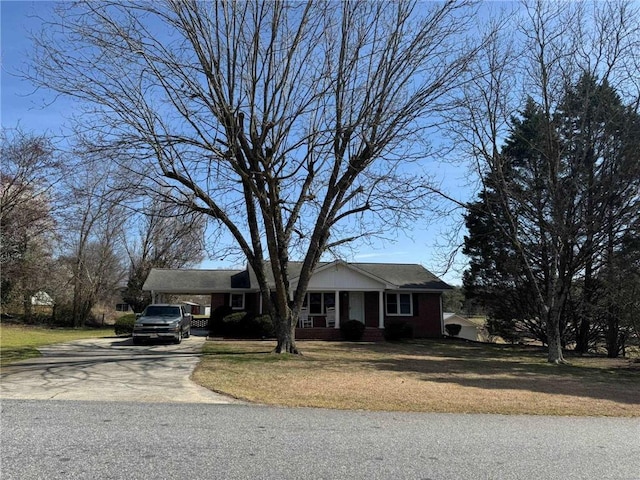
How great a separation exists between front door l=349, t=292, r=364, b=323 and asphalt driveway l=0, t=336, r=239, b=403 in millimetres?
13368

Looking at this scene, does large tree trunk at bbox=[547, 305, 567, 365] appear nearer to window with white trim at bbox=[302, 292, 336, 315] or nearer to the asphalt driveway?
window with white trim at bbox=[302, 292, 336, 315]

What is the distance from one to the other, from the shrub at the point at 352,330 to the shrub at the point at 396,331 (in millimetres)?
1578

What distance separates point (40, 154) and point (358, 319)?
77.8 feet

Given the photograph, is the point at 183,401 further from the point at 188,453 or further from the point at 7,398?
the point at 188,453

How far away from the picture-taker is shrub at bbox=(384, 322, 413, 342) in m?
27.5

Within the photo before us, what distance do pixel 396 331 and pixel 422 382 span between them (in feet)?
50.3

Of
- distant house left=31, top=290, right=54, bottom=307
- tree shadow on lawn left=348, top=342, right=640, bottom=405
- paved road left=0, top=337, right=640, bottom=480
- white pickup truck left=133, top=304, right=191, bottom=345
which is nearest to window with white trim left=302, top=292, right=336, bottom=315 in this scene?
tree shadow on lawn left=348, top=342, right=640, bottom=405

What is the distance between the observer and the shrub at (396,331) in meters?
27.5

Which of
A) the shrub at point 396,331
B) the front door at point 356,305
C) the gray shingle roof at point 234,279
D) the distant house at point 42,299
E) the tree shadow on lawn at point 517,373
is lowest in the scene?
the tree shadow on lawn at point 517,373

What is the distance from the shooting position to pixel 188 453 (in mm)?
5430

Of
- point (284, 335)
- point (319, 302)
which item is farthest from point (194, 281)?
point (284, 335)

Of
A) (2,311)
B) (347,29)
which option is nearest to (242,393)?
(347,29)

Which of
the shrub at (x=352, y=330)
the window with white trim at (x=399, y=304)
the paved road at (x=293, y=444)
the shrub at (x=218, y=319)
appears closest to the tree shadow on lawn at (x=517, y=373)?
the paved road at (x=293, y=444)

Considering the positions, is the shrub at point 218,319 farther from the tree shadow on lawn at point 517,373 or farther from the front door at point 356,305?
the tree shadow on lawn at point 517,373
